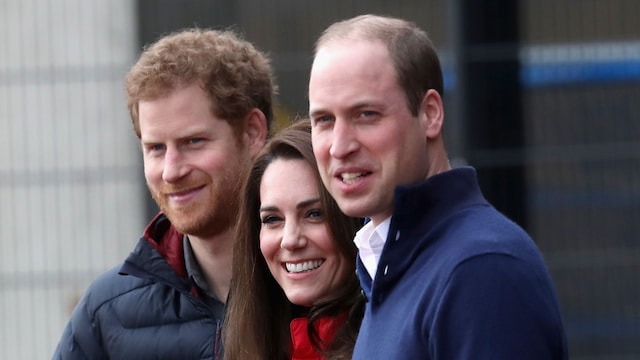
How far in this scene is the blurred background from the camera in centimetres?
723

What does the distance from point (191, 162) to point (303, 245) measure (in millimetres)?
471

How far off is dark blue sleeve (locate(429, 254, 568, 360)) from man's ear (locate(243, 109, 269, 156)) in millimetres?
1327

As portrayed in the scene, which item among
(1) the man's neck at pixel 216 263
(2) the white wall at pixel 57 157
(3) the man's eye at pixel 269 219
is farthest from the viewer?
(2) the white wall at pixel 57 157

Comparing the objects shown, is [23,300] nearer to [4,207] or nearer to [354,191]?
[4,207]

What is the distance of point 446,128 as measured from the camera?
7.18 meters

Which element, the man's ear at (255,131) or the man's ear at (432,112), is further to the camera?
the man's ear at (255,131)

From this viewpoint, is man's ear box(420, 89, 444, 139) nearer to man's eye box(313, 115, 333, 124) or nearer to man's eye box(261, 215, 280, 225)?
man's eye box(313, 115, 333, 124)

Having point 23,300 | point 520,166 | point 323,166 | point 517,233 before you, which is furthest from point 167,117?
point 23,300

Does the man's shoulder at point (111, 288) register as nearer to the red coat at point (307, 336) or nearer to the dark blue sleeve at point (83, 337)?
the dark blue sleeve at point (83, 337)

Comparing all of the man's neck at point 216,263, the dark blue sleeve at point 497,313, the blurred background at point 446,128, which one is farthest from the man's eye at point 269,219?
the blurred background at point 446,128

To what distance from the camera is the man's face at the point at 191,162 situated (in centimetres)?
352

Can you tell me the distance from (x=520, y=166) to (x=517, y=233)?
4895 mm

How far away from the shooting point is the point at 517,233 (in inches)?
95.3

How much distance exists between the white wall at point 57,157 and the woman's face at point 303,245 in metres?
4.60
